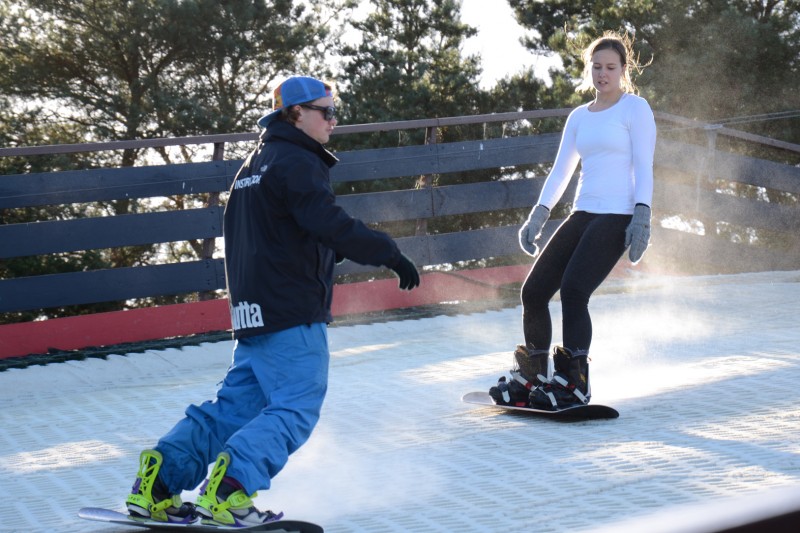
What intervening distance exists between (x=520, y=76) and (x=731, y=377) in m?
22.1

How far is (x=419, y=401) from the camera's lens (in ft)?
16.1

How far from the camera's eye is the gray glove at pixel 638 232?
4.18 meters

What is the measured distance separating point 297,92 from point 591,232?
1676 millimetres

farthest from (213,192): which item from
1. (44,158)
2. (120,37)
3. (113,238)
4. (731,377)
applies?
(120,37)

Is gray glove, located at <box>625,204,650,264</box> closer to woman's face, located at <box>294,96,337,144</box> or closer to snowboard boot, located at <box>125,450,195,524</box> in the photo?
woman's face, located at <box>294,96,337,144</box>

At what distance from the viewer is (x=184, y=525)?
9.31ft

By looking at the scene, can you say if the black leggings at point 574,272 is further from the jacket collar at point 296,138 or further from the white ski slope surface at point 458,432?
the jacket collar at point 296,138

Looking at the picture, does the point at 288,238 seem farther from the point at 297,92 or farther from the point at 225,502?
the point at 225,502

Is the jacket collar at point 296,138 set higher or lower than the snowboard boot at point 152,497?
higher

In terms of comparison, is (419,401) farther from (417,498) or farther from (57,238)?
(57,238)

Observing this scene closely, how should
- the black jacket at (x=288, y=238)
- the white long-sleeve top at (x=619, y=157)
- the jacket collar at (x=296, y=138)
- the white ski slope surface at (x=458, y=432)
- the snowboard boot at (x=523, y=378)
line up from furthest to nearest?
1. the snowboard boot at (x=523, y=378)
2. the white long-sleeve top at (x=619, y=157)
3. the white ski slope surface at (x=458, y=432)
4. the jacket collar at (x=296, y=138)
5. the black jacket at (x=288, y=238)

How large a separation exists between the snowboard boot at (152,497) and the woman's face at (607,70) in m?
2.42

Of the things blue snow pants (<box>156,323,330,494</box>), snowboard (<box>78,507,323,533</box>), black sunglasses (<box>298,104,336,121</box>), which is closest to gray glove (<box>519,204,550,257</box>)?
black sunglasses (<box>298,104,336,121</box>)

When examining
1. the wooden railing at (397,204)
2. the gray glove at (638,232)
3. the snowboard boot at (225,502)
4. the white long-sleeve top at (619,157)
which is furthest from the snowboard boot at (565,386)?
the wooden railing at (397,204)
